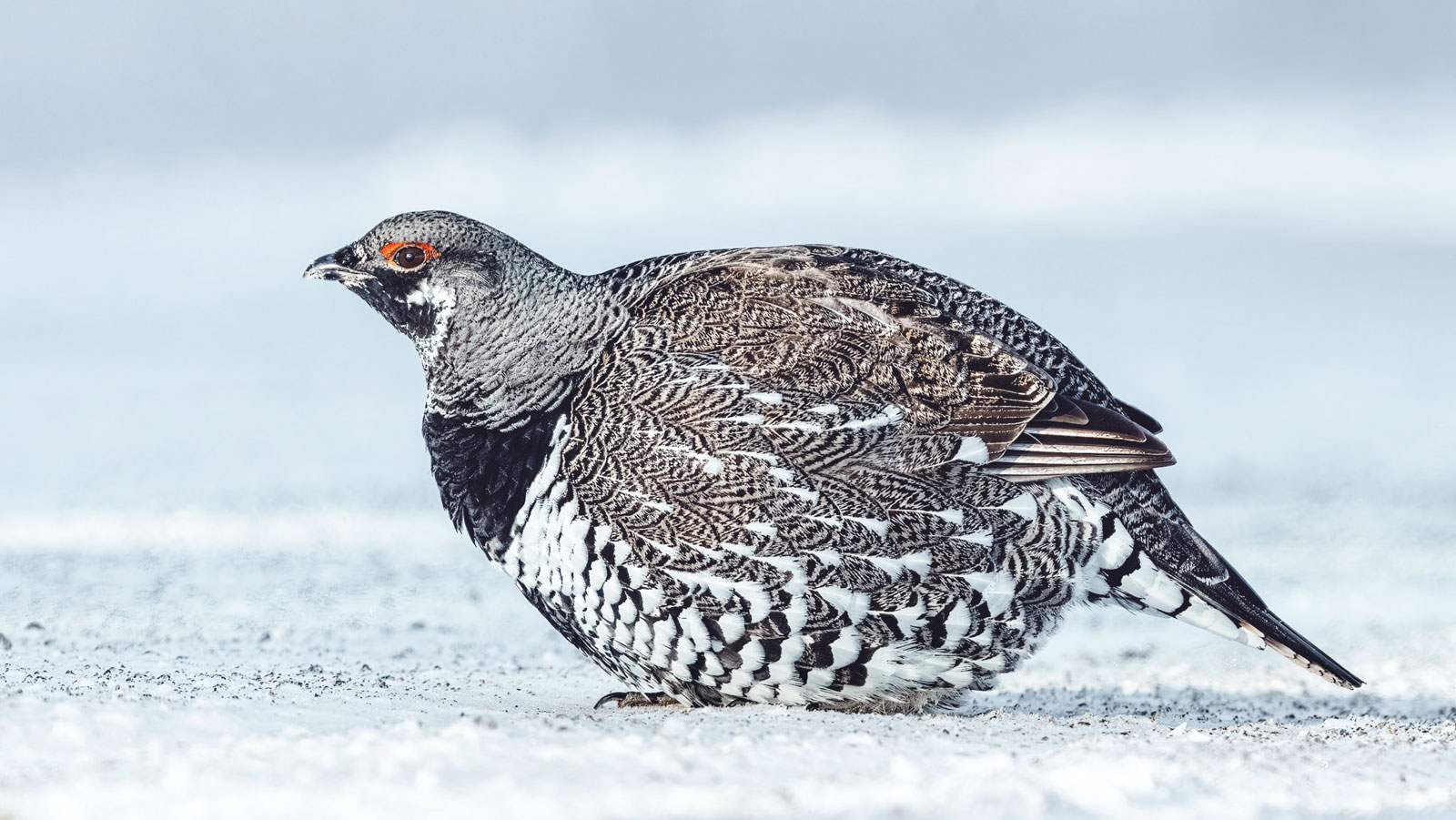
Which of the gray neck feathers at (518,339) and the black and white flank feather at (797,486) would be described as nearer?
the black and white flank feather at (797,486)

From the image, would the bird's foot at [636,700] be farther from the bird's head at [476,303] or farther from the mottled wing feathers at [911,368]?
the mottled wing feathers at [911,368]

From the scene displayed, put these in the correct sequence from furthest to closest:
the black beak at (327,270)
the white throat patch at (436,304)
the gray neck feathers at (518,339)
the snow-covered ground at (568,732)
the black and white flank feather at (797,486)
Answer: the black beak at (327,270) → the white throat patch at (436,304) → the gray neck feathers at (518,339) → the black and white flank feather at (797,486) → the snow-covered ground at (568,732)

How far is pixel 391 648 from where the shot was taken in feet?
24.4

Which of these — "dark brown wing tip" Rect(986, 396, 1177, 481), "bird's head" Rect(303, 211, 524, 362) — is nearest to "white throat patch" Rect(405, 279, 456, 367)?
"bird's head" Rect(303, 211, 524, 362)

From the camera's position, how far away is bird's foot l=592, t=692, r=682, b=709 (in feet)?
17.9

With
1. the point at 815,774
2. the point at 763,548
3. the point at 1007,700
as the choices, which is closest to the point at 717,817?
the point at 815,774

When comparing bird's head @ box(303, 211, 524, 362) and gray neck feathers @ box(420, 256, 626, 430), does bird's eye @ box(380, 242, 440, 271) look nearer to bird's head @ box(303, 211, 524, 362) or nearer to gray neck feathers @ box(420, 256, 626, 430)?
bird's head @ box(303, 211, 524, 362)

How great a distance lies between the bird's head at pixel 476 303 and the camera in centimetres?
524

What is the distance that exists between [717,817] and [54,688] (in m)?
2.73

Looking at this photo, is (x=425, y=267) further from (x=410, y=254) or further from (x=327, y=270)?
(x=327, y=270)

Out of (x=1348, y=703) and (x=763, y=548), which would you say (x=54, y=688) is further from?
(x=1348, y=703)

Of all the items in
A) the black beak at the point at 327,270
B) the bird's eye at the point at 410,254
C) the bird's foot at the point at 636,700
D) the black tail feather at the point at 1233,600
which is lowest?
the bird's foot at the point at 636,700

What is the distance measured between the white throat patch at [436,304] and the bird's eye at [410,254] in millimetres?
84

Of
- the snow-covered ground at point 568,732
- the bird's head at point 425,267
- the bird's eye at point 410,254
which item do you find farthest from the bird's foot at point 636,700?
the bird's eye at point 410,254
